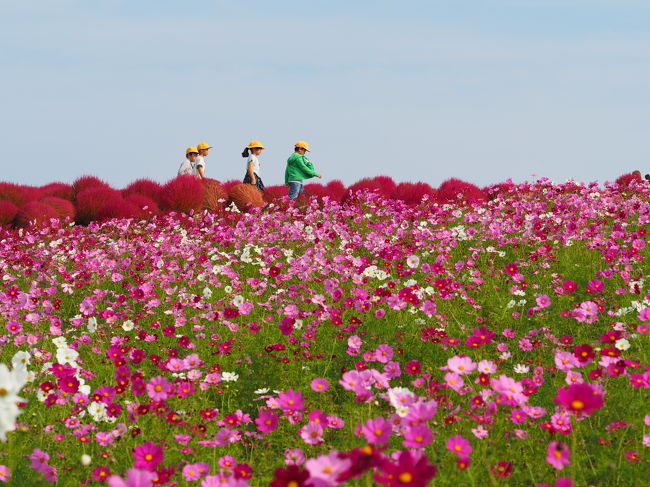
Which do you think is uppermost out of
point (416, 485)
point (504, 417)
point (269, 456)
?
point (416, 485)

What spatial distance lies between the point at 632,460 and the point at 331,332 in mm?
2867

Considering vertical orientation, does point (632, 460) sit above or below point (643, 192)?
below

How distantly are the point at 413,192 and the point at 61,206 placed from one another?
799 cm

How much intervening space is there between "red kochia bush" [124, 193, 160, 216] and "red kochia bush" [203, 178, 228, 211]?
111cm

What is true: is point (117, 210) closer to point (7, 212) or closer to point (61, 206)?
point (61, 206)

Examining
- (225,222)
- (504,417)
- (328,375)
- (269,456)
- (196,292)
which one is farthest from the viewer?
(225,222)

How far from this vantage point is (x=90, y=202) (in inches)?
605

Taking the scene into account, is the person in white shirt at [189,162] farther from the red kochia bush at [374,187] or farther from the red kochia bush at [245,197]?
the red kochia bush at [374,187]

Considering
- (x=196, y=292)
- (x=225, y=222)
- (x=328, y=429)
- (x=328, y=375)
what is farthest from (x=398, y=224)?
→ (x=328, y=429)

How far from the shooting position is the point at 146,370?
18.2 ft

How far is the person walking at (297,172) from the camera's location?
15562mm

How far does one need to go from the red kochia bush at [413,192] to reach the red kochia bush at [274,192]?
2547 mm

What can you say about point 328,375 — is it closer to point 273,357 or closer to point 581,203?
point 273,357

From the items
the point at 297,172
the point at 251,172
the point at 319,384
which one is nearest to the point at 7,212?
the point at 251,172
